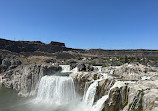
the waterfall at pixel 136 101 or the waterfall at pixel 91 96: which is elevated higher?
the waterfall at pixel 136 101

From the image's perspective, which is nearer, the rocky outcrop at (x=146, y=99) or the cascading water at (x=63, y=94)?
the rocky outcrop at (x=146, y=99)

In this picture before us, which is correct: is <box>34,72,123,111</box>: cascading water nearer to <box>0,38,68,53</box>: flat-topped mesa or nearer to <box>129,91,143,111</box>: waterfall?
<box>129,91,143,111</box>: waterfall

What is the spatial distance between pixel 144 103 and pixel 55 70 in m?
20.9

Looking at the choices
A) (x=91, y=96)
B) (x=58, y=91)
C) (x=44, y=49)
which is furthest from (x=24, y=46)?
(x=91, y=96)

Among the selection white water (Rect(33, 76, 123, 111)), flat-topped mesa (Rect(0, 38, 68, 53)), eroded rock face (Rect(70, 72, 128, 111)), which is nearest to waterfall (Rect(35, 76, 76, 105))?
white water (Rect(33, 76, 123, 111))

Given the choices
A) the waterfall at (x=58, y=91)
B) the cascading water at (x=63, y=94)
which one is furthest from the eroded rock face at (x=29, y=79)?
the waterfall at (x=58, y=91)

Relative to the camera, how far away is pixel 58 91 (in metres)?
17.6

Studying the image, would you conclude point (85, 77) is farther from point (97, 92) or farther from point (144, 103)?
point (144, 103)

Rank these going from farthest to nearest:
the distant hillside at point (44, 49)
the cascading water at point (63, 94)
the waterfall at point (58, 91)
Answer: the distant hillside at point (44, 49), the waterfall at point (58, 91), the cascading water at point (63, 94)

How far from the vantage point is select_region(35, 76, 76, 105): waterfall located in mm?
17188

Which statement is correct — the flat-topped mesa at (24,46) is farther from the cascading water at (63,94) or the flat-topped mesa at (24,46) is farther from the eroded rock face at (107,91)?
the eroded rock face at (107,91)

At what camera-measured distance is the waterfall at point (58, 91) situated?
17.2 m

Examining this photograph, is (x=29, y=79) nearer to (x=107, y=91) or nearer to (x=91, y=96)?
(x=91, y=96)

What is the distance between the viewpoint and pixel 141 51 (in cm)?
8862
